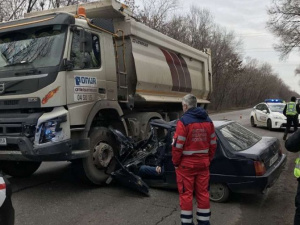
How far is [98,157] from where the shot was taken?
242 inches

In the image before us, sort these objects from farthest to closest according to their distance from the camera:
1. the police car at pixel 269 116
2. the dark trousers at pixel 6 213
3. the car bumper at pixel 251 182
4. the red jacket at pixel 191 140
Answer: the police car at pixel 269 116
the car bumper at pixel 251 182
the red jacket at pixel 191 140
the dark trousers at pixel 6 213

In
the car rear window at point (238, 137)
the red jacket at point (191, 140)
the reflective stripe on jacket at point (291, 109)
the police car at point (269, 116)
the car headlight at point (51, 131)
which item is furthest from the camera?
the police car at point (269, 116)

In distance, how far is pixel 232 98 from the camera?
69688 millimetres

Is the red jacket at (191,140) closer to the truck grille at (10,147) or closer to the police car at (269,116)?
the truck grille at (10,147)

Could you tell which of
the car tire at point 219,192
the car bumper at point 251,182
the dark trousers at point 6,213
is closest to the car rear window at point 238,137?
the car bumper at point 251,182

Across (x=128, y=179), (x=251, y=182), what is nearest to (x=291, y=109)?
(x=251, y=182)

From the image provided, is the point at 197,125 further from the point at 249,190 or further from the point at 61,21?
the point at 61,21

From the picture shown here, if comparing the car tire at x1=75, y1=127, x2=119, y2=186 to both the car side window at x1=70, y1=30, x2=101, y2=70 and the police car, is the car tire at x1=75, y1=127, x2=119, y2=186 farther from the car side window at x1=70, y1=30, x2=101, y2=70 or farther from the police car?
the police car

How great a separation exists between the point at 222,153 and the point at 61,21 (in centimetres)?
331

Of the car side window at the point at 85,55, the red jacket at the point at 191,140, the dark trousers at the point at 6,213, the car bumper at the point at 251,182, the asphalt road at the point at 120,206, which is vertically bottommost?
the asphalt road at the point at 120,206

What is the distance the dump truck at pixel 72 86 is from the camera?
533 centimetres

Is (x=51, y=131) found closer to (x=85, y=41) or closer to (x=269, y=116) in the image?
(x=85, y=41)

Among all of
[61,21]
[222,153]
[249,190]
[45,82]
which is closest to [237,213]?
[249,190]

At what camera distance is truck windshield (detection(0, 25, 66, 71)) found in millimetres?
5559
